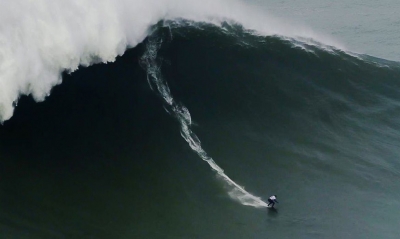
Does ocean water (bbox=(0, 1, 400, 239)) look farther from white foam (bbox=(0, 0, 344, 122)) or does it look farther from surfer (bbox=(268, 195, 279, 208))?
surfer (bbox=(268, 195, 279, 208))

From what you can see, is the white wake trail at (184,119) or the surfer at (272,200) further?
the white wake trail at (184,119)

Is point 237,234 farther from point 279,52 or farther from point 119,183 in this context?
point 279,52

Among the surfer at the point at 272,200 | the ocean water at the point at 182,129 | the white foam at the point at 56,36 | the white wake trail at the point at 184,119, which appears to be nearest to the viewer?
the ocean water at the point at 182,129

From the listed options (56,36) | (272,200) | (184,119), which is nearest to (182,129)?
(184,119)

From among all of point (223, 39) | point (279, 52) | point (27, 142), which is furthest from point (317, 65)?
point (27, 142)

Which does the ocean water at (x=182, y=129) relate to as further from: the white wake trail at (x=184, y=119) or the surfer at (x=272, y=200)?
the surfer at (x=272, y=200)

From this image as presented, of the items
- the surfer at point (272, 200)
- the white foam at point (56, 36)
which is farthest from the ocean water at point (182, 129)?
the surfer at point (272, 200)

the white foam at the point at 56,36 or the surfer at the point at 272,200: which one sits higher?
the white foam at the point at 56,36
